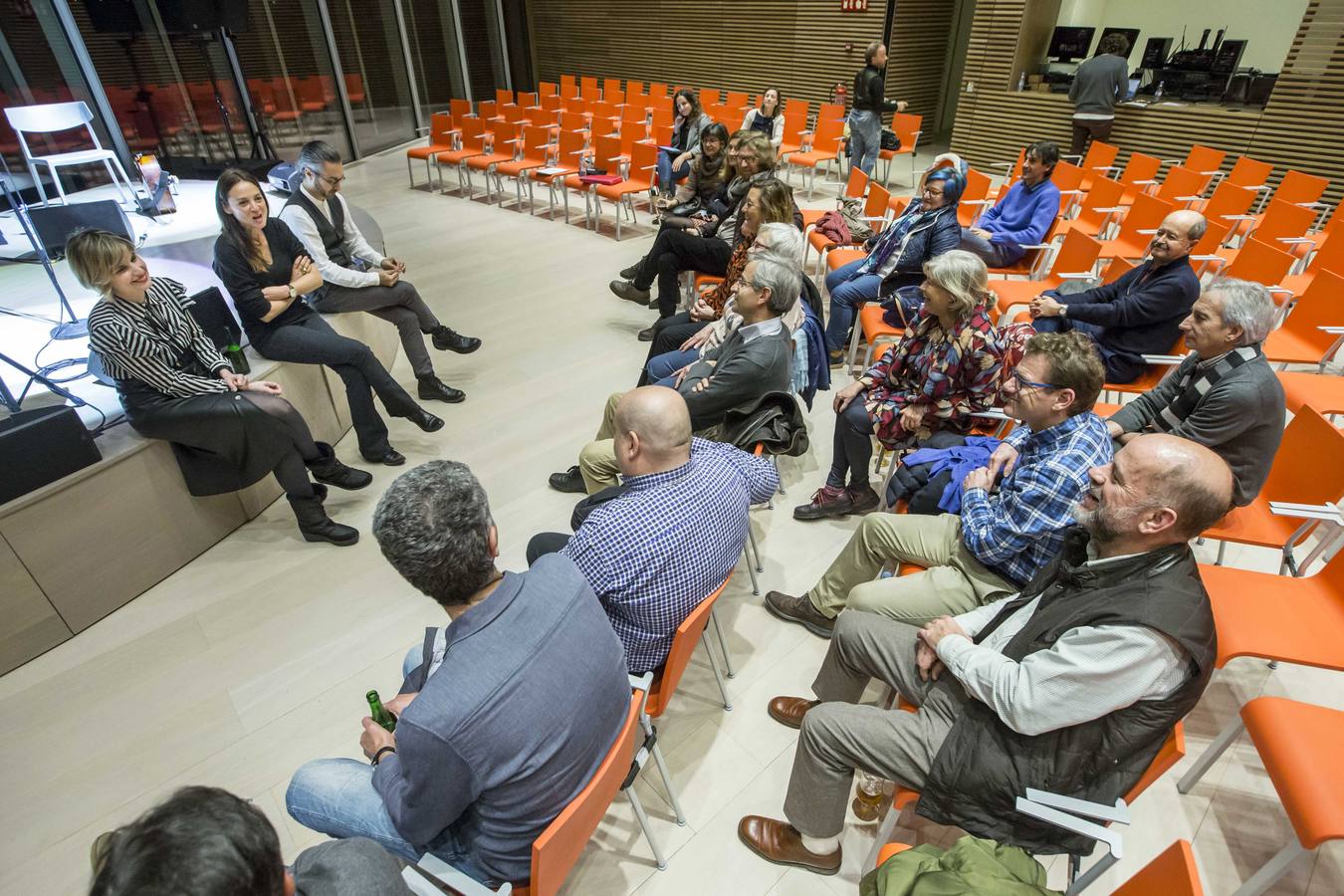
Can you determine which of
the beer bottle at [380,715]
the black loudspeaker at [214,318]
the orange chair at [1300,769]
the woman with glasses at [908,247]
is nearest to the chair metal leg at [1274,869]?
the orange chair at [1300,769]

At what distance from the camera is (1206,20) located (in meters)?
8.03

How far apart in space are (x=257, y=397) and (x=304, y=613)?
960 millimetres

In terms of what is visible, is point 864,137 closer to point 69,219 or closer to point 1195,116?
point 1195,116

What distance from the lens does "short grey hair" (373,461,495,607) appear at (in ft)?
4.46

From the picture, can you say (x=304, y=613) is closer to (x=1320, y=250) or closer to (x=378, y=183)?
(x=1320, y=250)

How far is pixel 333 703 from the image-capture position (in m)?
2.38

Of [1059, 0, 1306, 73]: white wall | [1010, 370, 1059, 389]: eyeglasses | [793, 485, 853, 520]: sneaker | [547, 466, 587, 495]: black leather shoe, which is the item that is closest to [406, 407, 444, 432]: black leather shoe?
[547, 466, 587, 495]: black leather shoe

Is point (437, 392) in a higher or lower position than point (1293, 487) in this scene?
lower

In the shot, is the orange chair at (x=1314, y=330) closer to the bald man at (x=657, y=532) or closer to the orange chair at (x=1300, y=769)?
the orange chair at (x=1300, y=769)

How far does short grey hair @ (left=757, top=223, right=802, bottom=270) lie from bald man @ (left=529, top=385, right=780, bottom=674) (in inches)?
64.7

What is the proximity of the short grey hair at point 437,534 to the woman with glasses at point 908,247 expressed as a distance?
9.70 ft

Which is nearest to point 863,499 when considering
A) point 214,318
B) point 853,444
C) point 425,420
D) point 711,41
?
point 853,444

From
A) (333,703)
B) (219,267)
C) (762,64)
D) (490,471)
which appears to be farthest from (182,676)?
(762,64)

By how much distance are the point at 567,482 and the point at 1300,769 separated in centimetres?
282
